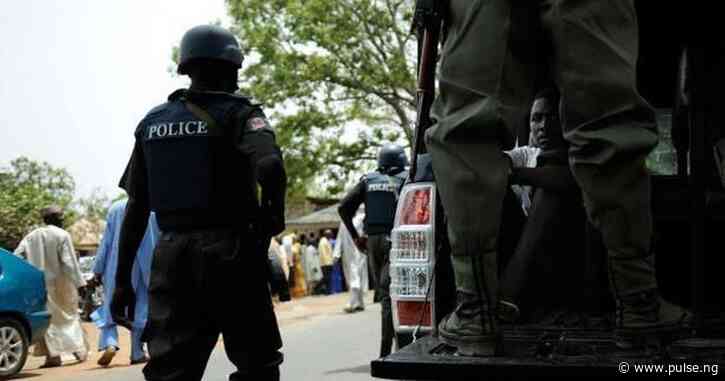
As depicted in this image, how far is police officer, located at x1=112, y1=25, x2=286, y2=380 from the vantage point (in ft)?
14.5

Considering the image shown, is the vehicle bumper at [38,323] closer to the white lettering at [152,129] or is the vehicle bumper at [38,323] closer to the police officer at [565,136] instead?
the white lettering at [152,129]

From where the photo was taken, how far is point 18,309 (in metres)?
10.8

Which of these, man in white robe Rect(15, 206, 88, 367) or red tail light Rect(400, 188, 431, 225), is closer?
red tail light Rect(400, 188, 431, 225)

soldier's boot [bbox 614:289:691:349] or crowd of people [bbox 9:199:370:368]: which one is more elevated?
soldier's boot [bbox 614:289:691:349]

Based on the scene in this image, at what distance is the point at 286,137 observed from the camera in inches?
1485

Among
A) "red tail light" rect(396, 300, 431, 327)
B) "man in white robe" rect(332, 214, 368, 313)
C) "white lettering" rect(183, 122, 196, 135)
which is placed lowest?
"man in white robe" rect(332, 214, 368, 313)

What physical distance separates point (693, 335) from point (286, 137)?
34.6m

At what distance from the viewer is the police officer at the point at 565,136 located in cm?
325

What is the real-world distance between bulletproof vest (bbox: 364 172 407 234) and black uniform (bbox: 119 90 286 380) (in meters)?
5.83

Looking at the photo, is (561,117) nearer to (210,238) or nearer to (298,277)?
(210,238)

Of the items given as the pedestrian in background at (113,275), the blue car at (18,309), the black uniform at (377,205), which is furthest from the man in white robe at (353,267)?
the blue car at (18,309)

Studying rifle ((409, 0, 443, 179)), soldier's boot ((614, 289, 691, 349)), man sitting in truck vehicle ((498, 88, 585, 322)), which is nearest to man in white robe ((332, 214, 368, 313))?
man sitting in truck vehicle ((498, 88, 585, 322))

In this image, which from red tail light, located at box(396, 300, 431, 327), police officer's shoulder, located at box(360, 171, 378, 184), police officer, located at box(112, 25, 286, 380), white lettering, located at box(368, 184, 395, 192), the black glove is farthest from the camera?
police officer's shoulder, located at box(360, 171, 378, 184)

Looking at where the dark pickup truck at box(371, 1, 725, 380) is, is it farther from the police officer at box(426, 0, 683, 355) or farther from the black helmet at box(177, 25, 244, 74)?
the black helmet at box(177, 25, 244, 74)
